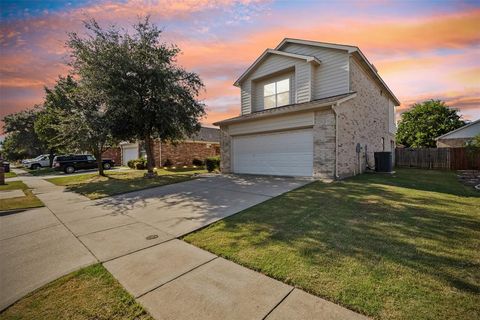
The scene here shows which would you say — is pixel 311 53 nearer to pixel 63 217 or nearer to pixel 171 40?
pixel 171 40

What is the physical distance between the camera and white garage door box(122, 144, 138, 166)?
85.0 ft

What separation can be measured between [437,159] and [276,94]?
46.6 feet

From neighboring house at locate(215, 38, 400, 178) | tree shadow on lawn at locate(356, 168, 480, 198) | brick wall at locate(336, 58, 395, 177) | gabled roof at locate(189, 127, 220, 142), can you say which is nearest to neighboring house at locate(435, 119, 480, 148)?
brick wall at locate(336, 58, 395, 177)

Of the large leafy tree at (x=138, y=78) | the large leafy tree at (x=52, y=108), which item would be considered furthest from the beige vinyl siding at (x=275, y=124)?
the large leafy tree at (x=52, y=108)

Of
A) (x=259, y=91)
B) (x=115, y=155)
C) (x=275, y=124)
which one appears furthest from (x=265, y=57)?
(x=115, y=155)

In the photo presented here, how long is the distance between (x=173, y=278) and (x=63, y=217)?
506 centimetres

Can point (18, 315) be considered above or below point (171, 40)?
below

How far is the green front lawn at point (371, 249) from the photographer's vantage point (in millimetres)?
2232

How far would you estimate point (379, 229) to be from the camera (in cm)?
406

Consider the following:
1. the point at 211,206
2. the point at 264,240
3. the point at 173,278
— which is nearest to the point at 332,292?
the point at 264,240

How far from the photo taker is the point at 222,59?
33.7 ft

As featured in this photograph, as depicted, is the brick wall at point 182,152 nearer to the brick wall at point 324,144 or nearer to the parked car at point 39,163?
the brick wall at point 324,144

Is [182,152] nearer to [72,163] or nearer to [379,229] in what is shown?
[72,163]

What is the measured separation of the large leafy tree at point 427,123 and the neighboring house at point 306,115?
27057 mm
